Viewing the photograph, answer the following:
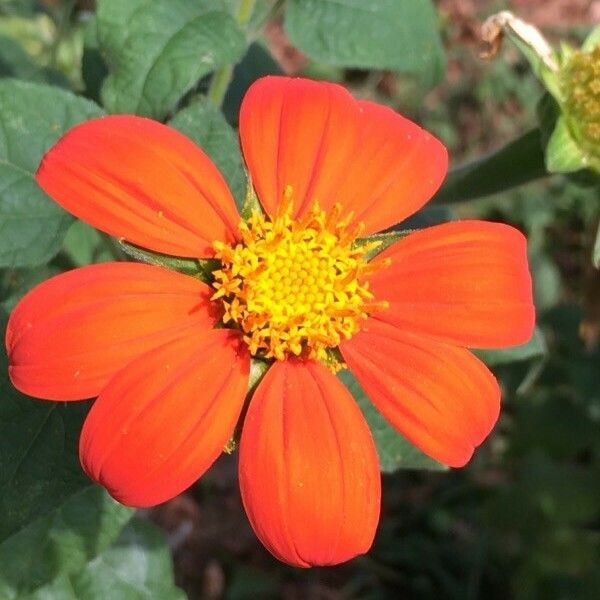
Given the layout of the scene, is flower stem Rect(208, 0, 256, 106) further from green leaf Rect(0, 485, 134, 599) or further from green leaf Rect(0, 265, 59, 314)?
green leaf Rect(0, 485, 134, 599)

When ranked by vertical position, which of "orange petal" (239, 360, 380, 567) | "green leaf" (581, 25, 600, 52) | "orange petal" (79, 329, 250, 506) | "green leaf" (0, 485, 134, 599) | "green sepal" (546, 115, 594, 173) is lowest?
"green leaf" (0, 485, 134, 599)

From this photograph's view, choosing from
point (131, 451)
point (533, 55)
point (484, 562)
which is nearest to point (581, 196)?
point (484, 562)

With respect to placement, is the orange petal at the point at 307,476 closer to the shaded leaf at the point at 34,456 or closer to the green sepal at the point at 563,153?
the shaded leaf at the point at 34,456

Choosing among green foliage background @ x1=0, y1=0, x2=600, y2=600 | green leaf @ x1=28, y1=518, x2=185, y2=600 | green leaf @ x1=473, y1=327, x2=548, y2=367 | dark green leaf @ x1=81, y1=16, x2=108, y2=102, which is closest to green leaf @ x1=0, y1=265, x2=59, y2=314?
green foliage background @ x1=0, y1=0, x2=600, y2=600

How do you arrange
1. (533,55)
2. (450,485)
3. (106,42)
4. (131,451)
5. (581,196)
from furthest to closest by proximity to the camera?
(581,196)
(450,485)
(533,55)
(106,42)
(131,451)

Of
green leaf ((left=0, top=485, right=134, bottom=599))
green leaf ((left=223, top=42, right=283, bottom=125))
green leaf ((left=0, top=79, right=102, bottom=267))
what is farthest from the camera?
green leaf ((left=223, top=42, right=283, bottom=125))

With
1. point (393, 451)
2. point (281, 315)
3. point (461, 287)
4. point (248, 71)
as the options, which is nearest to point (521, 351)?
point (393, 451)

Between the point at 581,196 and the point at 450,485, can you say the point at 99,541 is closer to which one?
the point at 450,485
